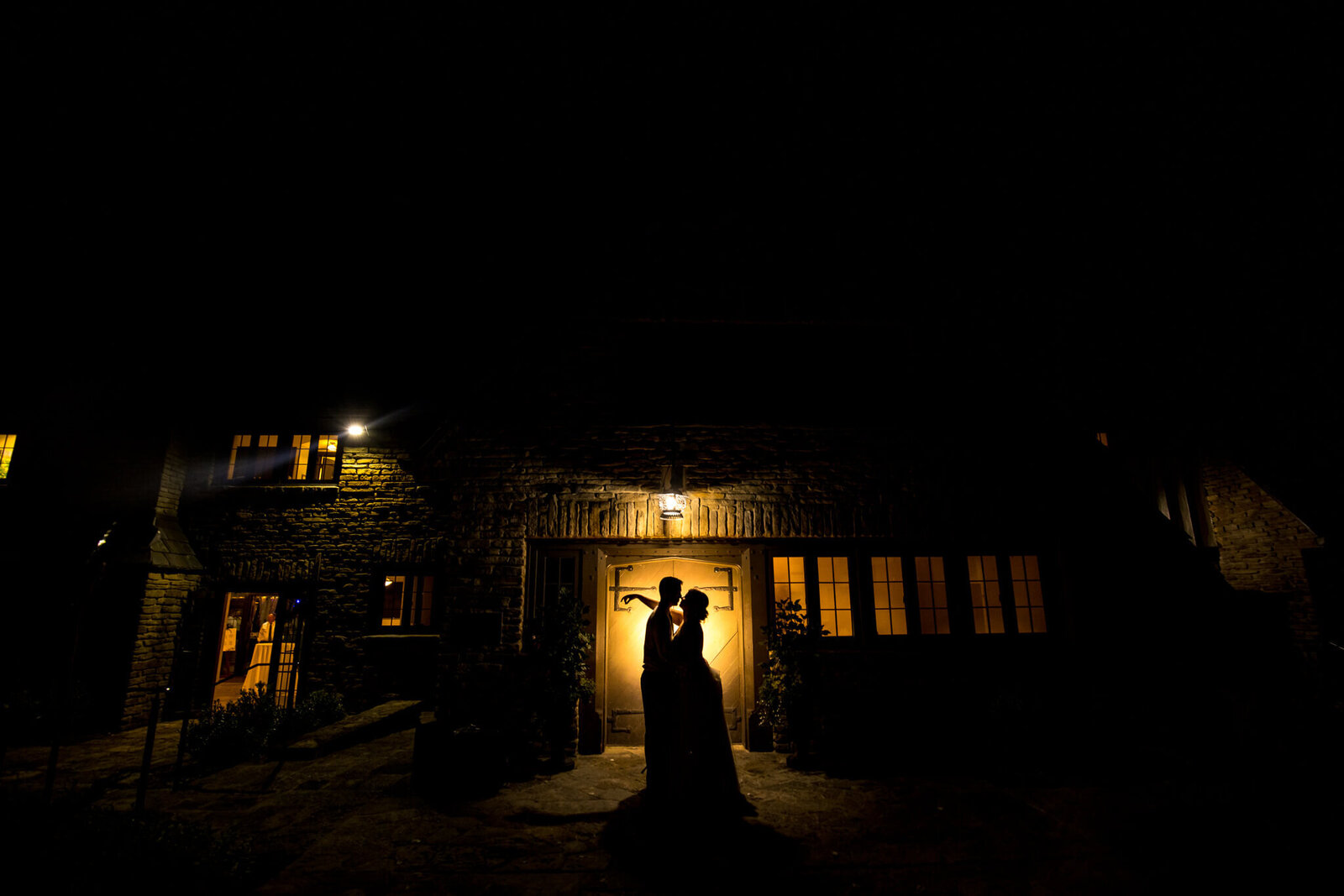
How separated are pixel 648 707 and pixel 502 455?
3.93m

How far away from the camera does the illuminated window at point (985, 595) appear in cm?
740

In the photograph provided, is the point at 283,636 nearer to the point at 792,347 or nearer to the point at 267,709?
the point at 267,709

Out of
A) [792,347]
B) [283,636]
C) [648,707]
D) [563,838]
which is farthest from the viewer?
[283,636]

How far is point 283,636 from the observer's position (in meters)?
9.42

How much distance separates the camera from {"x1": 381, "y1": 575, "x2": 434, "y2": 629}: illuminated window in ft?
31.1

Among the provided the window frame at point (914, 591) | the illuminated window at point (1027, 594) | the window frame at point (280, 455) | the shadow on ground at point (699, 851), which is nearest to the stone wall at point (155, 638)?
the window frame at point (280, 455)

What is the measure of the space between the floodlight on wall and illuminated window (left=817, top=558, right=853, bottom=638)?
2.22m

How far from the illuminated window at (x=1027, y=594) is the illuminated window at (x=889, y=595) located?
1.60 m

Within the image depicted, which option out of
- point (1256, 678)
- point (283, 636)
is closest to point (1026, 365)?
point (1256, 678)

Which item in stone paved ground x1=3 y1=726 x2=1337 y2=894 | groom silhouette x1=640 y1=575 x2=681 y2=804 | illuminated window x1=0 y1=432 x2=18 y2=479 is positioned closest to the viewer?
stone paved ground x1=3 y1=726 x2=1337 y2=894

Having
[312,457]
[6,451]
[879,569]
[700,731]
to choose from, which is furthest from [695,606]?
[6,451]

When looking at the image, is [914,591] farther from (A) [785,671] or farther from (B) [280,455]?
(B) [280,455]

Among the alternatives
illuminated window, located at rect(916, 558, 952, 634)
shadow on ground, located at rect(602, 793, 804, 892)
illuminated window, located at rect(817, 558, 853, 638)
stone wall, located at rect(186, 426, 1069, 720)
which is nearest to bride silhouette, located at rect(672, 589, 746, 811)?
shadow on ground, located at rect(602, 793, 804, 892)

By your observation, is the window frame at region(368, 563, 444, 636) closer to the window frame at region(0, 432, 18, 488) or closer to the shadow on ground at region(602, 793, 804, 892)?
the shadow on ground at region(602, 793, 804, 892)
